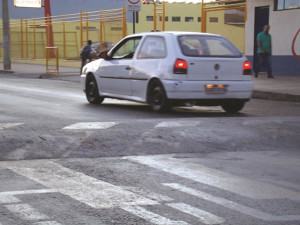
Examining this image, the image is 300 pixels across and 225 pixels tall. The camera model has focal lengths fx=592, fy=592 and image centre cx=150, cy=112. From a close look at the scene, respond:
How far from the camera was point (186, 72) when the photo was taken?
34.5 feet

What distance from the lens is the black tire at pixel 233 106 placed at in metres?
11.4

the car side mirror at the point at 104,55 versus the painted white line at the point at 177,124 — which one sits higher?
the car side mirror at the point at 104,55

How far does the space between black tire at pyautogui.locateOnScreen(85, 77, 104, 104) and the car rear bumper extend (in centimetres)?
270

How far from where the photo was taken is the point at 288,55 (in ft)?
68.7

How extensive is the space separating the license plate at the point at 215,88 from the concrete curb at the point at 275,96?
409 centimetres

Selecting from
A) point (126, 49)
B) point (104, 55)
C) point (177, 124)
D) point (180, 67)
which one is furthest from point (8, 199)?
point (104, 55)

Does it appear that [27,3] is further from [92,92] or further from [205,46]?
[205,46]

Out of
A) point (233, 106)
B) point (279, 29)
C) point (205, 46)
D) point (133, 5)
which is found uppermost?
point (133, 5)

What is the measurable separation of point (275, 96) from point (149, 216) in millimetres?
10984

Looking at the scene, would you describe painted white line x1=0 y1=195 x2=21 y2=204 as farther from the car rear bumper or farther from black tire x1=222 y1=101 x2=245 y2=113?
black tire x1=222 y1=101 x2=245 y2=113

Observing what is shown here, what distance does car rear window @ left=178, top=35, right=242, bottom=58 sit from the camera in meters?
10.7

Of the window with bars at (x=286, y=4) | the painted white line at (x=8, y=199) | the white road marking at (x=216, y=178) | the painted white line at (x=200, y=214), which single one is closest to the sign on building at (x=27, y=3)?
the window with bars at (x=286, y=4)

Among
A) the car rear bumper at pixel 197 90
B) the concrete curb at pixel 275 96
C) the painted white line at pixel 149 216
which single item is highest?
the car rear bumper at pixel 197 90

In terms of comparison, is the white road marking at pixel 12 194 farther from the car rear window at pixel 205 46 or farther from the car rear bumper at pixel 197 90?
the car rear window at pixel 205 46
